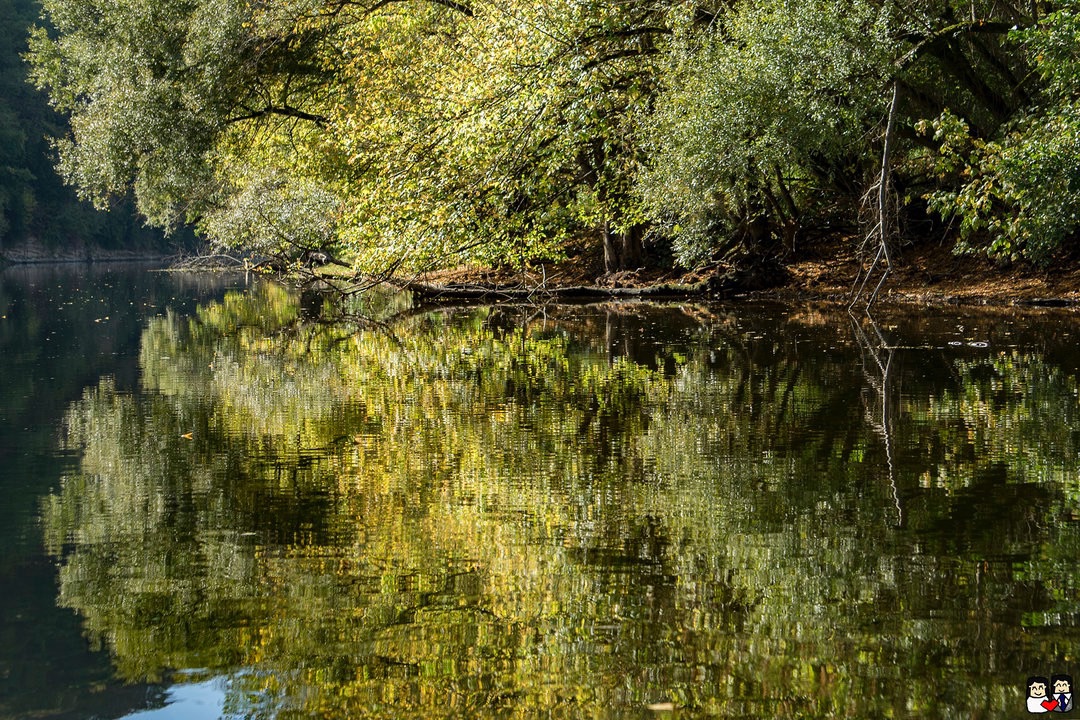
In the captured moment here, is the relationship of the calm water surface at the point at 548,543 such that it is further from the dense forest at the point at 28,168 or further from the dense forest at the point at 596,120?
the dense forest at the point at 28,168

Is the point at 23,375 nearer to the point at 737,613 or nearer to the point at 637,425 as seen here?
the point at 637,425

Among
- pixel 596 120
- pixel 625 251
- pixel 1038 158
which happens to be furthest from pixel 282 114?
pixel 1038 158

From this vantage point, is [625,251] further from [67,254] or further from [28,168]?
[67,254]

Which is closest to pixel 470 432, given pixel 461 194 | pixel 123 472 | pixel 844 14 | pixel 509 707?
pixel 123 472

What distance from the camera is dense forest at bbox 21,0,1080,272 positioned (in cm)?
1518

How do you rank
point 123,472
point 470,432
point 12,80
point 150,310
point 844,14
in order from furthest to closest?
point 12,80 < point 150,310 < point 844,14 < point 470,432 < point 123,472

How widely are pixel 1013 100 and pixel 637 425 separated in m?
14.4

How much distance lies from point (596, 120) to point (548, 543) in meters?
11.6

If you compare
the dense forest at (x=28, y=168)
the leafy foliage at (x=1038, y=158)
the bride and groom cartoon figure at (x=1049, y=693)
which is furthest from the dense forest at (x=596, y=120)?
the dense forest at (x=28, y=168)

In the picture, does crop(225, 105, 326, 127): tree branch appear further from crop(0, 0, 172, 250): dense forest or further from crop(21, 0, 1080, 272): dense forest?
crop(0, 0, 172, 250): dense forest

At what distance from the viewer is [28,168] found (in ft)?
259

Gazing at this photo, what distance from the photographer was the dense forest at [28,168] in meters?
75.1

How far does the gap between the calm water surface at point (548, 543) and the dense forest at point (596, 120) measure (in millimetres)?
5317

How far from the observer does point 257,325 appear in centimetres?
1964
